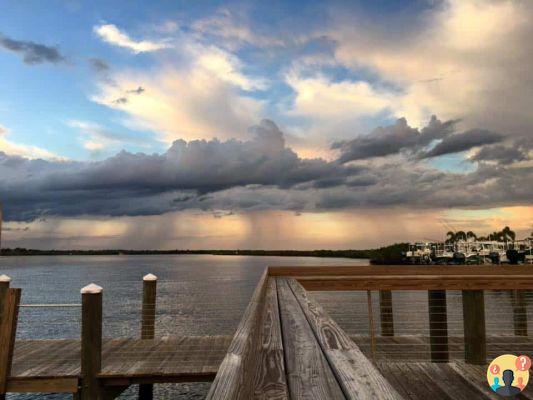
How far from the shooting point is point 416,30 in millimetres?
13000

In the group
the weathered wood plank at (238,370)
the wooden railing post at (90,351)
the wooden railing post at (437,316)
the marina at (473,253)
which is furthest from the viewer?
the marina at (473,253)

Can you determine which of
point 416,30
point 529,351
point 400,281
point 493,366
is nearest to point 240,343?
point 493,366

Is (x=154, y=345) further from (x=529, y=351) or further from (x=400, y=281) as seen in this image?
(x=529, y=351)

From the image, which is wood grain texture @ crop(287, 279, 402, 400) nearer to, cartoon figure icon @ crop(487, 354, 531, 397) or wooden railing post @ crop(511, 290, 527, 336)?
cartoon figure icon @ crop(487, 354, 531, 397)

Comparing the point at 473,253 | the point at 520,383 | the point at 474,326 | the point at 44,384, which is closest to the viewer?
the point at 520,383

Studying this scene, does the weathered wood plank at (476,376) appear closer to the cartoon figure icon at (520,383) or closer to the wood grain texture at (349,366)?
the cartoon figure icon at (520,383)

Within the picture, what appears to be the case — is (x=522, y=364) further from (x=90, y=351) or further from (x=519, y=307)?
(x=90, y=351)

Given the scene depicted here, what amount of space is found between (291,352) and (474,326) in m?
3.45

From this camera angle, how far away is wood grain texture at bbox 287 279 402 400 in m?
1.25

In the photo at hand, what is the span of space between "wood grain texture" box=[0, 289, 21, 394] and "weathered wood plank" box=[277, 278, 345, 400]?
5527 mm

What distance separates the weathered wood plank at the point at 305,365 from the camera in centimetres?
140

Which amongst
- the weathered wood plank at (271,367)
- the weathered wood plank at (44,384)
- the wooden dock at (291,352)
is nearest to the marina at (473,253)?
the wooden dock at (291,352)

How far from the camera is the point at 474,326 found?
14.8ft

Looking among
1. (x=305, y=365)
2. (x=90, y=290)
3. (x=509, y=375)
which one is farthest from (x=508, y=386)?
(x=90, y=290)
